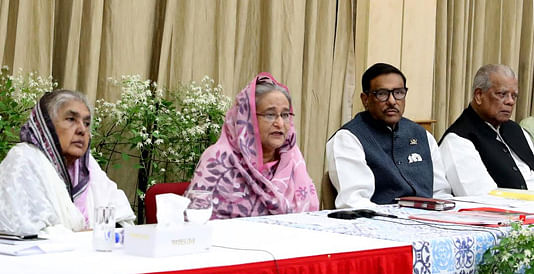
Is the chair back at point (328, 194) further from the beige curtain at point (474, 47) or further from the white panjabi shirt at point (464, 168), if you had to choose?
the beige curtain at point (474, 47)

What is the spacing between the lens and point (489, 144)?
4660mm

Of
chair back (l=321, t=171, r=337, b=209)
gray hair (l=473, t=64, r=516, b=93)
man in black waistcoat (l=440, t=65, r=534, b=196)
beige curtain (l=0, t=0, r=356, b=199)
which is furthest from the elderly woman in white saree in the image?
gray hair (l=473, t=64, r=516, b=93)

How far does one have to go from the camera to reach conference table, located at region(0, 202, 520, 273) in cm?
177

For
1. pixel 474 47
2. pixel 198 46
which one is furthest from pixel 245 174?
pixel 474 47

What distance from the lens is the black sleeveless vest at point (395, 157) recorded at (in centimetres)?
394

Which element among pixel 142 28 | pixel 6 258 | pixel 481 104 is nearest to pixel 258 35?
pixel 142 28

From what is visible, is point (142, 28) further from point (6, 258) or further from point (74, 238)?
→ point (6, 258)

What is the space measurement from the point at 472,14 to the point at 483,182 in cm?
247

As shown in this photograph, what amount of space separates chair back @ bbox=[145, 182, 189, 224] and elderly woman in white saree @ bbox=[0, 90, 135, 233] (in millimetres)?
240

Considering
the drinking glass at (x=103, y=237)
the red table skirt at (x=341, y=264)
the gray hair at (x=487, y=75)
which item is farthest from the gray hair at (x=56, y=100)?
the gray hair at (x=487, y=75)

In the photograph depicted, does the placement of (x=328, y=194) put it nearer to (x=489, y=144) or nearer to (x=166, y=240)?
(x=489, y=144)

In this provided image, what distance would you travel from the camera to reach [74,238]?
2145 millimetres

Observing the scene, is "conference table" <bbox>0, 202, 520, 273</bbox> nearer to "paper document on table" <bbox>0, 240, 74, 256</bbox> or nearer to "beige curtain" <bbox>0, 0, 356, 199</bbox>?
"paper document on table" <bbox>0, 240, 74, 256</bbox>

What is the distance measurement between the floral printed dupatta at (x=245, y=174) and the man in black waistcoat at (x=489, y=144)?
52.4 inches
